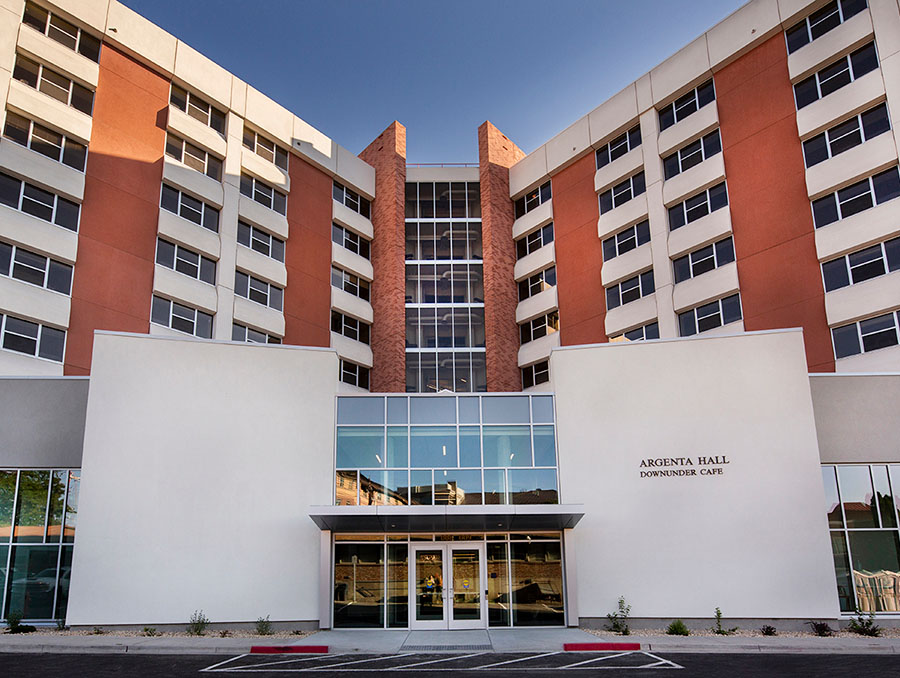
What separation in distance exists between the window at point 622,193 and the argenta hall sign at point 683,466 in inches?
651

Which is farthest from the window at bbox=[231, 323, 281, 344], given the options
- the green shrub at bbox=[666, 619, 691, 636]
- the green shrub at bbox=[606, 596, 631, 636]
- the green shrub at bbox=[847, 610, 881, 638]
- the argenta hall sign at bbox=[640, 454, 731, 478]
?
the green shrub at bbox=[847, 610, 881, 638]

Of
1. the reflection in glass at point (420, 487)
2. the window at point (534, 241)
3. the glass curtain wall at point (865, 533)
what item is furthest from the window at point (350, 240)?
the glass curtain wall at point (865, 533)

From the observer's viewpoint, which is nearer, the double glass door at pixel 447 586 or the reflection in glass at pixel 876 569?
the reflection in glass at pixel 876 569

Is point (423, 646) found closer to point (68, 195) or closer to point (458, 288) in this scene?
point (68, 195)

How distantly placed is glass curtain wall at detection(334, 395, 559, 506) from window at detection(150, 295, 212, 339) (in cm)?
1104

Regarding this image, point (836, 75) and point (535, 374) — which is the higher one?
point (836, 75)

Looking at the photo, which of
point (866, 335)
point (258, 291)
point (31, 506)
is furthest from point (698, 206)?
point (31, 506)

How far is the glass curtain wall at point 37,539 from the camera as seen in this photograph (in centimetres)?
2044

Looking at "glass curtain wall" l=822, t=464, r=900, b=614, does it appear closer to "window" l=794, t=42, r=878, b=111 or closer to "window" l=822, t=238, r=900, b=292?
"window" l=822, t=238, r=900, b=292

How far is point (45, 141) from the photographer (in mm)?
27391

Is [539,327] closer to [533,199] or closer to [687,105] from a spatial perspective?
[533,199]

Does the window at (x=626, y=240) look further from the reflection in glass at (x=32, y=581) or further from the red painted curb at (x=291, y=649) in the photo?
the reflection in glass at (x=32, y=581)

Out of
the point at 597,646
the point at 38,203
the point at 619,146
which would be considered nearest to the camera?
the point at 597,646

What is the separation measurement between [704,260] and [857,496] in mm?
12791
